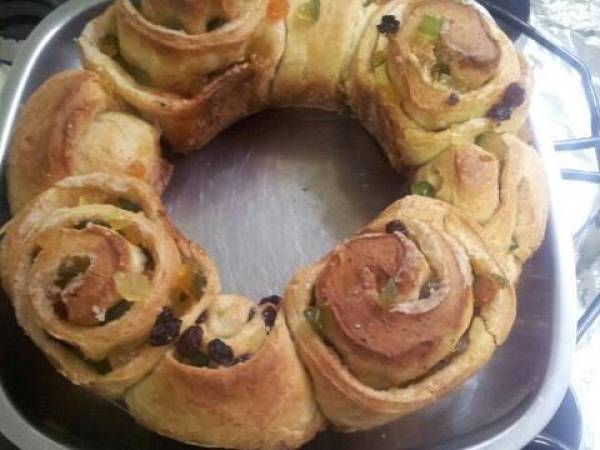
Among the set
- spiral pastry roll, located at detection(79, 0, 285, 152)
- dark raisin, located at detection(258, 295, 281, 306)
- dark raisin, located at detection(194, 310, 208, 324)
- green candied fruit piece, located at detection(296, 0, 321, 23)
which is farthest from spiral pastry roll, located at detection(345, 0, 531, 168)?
dark raisin, located at detection(194, 310, 208, 324)

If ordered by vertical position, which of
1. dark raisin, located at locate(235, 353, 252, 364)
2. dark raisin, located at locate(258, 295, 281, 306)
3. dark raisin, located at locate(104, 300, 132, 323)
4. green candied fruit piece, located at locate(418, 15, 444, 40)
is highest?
green candied fruit piece, located at locate(418, 15, 444, 40)

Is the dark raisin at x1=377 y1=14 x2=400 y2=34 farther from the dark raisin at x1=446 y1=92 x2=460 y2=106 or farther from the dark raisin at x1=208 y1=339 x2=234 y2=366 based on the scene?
the dark raisin at x1=208 y1=339 x2=234 y2=366

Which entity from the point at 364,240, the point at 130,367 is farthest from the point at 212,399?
the point at 364,240

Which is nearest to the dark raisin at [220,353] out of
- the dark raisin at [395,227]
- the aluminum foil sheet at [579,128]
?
the dark raisin at [395,227]

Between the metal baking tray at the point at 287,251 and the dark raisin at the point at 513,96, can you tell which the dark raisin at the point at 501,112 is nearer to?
the dark raisin at the point at 513,96

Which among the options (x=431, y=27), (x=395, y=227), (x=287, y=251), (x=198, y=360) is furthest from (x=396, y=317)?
(x=431, y=27)

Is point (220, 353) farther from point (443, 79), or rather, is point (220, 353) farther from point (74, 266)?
point (443, 79)

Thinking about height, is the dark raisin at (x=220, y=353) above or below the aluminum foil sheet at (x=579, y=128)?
above
